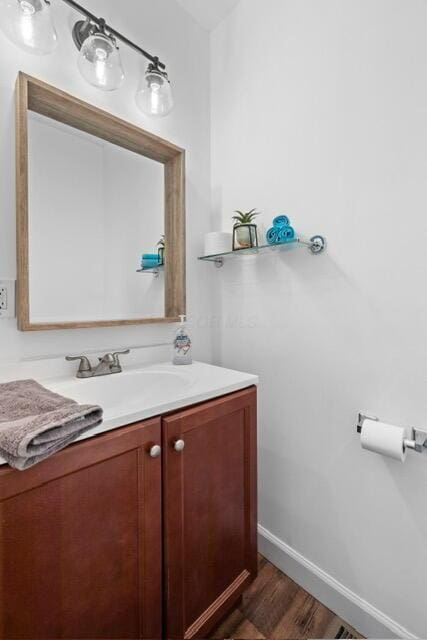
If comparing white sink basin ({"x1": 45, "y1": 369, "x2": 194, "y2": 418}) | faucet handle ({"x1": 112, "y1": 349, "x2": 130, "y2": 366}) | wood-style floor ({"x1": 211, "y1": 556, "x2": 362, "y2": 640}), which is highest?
faucet handle ({"x1": 112, "y1": 349, "x2": 130, "y2": 366})

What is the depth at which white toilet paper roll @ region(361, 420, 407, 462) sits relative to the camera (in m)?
0.88

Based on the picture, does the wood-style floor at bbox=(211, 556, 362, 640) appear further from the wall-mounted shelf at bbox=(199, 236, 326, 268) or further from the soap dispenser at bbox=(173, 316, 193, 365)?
the wall-mounted shelf at bbox=(199, 236, 326, 268)

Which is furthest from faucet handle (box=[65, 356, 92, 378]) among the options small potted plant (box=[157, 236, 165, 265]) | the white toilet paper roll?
the white toilet paper roll

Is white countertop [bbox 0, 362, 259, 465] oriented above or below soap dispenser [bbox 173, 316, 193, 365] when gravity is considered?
below

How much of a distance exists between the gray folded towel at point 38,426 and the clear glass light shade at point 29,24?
3.51 feet

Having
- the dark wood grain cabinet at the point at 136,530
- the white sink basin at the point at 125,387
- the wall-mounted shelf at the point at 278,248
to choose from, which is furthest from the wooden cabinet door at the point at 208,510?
the wall-mounted shelf at the point at 278,248

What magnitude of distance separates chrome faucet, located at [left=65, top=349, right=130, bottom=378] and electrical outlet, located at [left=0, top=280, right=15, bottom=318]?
0.76ft

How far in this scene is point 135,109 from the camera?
1263 millimetres

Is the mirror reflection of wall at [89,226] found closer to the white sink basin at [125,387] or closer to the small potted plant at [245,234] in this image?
the white sink basin at [125,387]

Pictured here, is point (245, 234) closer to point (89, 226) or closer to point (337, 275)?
point (337, 275)

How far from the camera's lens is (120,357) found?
1227 millimetres

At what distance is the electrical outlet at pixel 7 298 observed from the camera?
0.95 m

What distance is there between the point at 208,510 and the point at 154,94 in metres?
1.56

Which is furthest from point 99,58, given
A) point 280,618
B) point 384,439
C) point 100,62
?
point 280,618
